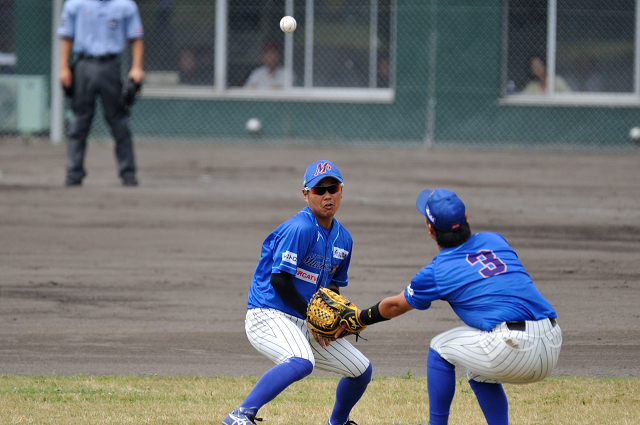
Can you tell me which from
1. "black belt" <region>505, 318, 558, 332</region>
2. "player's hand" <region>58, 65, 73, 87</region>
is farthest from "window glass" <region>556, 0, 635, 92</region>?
"black belt" <region>505, 318, 558, 332</region>

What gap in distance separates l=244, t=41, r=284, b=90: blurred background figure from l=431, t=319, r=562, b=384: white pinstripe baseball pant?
15384 mm

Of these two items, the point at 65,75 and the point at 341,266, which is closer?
the point at 341,266

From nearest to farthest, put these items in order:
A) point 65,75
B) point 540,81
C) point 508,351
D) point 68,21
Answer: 1. point 508,351
2. point 65,75
3. point 68,21
4. point 540,81

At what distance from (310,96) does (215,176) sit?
4731mm

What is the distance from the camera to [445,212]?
416 cm

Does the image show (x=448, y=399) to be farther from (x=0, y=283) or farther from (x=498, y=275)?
(x=0, y=283)

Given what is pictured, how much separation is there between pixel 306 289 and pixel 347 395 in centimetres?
59

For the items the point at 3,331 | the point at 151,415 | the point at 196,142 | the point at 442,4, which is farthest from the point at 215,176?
the point at 151,415

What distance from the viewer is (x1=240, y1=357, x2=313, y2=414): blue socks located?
13.9 feet

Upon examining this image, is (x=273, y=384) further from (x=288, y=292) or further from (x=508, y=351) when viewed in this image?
→ (x=508, y=351)

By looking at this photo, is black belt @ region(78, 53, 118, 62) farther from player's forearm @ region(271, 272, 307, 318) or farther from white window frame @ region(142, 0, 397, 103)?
player's forearm @ region(271, 272, 307, 318)

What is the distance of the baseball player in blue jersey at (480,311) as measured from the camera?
13.4ft

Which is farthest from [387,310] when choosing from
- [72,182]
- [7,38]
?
[7,38]

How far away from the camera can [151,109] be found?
761 inches
